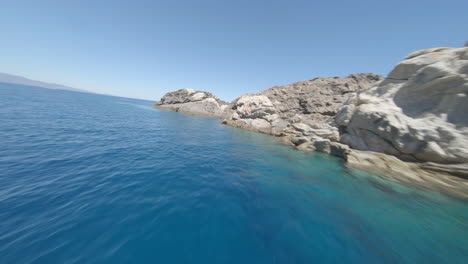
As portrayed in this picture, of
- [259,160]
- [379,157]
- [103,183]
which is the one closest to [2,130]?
[103,183]

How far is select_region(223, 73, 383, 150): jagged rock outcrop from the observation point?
22.3 m

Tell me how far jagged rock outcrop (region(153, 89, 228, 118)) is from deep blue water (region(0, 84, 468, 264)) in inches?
1307

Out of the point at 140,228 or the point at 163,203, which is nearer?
the point at 140,228

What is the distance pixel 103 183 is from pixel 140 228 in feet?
9.84

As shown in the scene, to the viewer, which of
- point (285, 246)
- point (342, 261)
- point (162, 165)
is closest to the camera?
point (342, 261)

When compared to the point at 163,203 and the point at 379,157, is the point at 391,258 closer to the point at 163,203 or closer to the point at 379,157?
the point at 163,203

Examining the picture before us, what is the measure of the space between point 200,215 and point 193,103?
4041 cm

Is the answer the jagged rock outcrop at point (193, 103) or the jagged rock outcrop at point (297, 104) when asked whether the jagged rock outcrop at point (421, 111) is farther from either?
the jagged rock outcrop at point (193, 103)

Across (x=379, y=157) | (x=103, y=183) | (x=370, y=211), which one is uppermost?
(x=379, y=157)

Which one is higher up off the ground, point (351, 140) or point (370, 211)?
point (351, 140)

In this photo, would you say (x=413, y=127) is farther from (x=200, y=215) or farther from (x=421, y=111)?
(x=200, y=215)

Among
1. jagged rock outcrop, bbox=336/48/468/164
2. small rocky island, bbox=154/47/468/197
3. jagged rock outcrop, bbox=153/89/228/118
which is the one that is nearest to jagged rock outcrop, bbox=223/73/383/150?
small rocky island, bbox=154/47/468/197

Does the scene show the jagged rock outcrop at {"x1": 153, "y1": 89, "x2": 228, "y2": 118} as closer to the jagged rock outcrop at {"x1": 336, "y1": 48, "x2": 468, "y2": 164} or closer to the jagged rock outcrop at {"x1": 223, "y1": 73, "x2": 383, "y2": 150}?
the jagged rock outcrop at {"x1": 223, "y1": 73, "x2": 383, "y2": 150}

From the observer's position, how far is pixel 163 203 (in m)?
4.30
